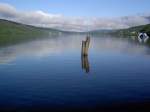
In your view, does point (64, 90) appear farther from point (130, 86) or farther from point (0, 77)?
point (0, 77)

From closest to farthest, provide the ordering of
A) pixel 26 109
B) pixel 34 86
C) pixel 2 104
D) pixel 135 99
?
pixel 26 109
pixel 2 104
pixel 135 99
pixel 34 86

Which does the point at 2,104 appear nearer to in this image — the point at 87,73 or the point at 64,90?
the point at 64,90

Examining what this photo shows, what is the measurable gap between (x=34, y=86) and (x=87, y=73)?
33.1 feet

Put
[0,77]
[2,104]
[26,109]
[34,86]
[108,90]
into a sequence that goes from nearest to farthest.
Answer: [26,109]
[2,104]
[108,90]
[34,86]
[0,77]

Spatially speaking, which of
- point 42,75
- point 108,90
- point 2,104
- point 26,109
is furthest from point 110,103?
point 42,75

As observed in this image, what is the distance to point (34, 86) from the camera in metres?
26.9

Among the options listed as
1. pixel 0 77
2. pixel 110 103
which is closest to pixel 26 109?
pixel 110 103

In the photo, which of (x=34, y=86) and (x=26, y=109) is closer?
(x=26, y=109)

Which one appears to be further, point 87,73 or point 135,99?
point 87,73

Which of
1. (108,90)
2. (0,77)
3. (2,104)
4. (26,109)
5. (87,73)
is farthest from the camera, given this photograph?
(87,73)

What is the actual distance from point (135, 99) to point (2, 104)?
1024cm

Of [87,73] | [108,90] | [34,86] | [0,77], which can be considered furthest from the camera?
[87,73]

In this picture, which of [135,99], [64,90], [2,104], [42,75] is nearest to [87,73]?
[42,75]

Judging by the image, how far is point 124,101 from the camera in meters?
21.3
